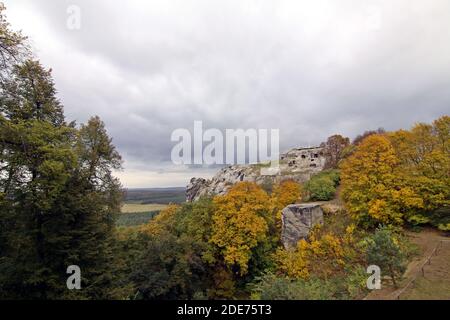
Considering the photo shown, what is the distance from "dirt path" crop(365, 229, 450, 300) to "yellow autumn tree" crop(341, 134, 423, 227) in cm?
213

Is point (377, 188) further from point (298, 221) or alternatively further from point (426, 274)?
point (298, 221)

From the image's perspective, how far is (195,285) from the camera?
20.5 meters

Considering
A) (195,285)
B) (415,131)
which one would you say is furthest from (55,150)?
(415,131)

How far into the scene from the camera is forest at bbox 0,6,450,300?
10.3 m

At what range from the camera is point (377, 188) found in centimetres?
1859

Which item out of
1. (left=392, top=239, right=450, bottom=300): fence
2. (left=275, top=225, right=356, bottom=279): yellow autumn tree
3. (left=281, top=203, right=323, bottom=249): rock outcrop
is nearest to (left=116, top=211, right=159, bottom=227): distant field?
(left=281, top=203, right=323, bottom=249): rock outcrop

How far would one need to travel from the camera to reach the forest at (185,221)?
10.3 meters

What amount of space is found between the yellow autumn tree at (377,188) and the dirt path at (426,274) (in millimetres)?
2133

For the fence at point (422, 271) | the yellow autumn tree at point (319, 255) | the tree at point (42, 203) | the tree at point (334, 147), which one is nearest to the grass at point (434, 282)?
the fence at point (422, 271)

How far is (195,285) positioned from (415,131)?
918 inches

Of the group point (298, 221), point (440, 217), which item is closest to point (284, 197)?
point (298, 221)

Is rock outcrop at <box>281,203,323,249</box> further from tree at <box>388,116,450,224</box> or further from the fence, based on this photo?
the fence

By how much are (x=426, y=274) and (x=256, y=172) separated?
56.8 meters
